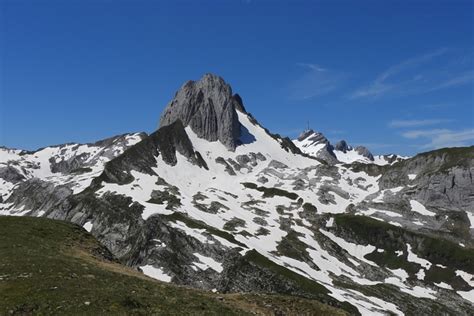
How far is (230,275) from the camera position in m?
136

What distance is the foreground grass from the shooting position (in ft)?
83.5

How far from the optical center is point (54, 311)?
24.6 m

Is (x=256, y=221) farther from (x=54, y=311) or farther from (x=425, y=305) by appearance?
(x=54, y=311)

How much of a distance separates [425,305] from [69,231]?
429 feet

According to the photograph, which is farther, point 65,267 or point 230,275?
point 230,275

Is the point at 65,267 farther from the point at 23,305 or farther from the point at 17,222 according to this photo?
the point at 17,222

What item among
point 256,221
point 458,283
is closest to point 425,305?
point 458,283

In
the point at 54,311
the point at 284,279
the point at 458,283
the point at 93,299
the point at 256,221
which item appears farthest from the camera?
the point at 256,221

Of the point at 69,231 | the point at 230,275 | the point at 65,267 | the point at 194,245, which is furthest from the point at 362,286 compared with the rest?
the point at 65,267

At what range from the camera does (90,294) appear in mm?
27188

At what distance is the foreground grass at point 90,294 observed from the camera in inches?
1001

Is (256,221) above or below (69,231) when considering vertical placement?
above

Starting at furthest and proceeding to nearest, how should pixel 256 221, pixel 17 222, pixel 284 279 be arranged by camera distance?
pixel 256 221 → pixel 284 279 → pixel 17 222

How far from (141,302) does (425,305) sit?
462ft
